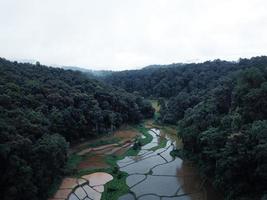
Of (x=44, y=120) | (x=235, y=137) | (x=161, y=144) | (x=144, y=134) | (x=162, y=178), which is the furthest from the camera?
(x=144, y=134)

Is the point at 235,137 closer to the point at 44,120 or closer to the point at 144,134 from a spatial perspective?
the point at 44,120

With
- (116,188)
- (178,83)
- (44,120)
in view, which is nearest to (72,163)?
(44,120)

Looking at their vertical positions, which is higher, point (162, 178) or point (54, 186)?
point (54, 186)

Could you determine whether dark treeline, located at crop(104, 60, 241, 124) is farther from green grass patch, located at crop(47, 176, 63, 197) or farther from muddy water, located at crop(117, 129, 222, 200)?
green grass patch, located at crop(47, 176, 63, 197)

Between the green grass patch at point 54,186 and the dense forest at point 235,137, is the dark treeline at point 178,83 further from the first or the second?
the green grass patch at point 54,186

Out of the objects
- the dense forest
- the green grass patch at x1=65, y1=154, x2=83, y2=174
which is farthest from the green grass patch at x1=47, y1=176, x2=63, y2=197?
the dense forest

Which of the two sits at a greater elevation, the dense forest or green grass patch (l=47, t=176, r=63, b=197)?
the dense forest
